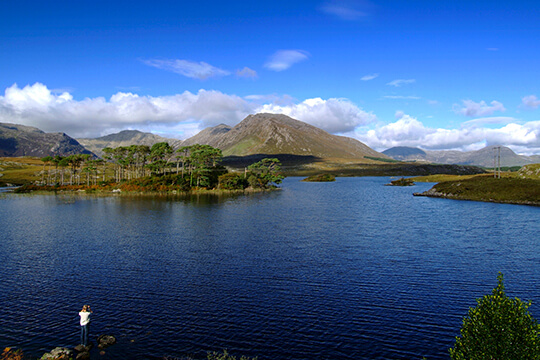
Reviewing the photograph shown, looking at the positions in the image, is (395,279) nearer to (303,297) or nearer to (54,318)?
(303,297)

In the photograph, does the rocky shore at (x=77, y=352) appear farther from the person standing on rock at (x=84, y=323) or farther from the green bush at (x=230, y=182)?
the green bush at (x=230, y=182)

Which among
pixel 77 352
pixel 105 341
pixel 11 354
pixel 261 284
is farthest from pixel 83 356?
pixel 261 284

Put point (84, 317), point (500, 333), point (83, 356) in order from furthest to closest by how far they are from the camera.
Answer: point (84, 317) → point (83, 356) → point (500, 333)

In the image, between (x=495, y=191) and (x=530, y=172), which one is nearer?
(x=495, y=191)

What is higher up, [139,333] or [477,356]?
[477,356]

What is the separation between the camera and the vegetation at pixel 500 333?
16.2m

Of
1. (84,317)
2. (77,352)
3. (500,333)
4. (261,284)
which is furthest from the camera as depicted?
(261,284)

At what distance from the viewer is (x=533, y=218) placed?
82.6 m

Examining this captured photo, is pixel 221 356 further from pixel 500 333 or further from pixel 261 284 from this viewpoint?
pixel 500 333

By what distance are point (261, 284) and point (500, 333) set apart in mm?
23935

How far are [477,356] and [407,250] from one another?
117 ft

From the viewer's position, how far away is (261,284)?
37000 mm

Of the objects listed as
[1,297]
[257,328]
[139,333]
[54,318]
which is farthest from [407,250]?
[1,297]

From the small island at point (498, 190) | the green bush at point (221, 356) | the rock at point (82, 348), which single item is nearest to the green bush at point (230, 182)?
the small island at point (498, 190)
